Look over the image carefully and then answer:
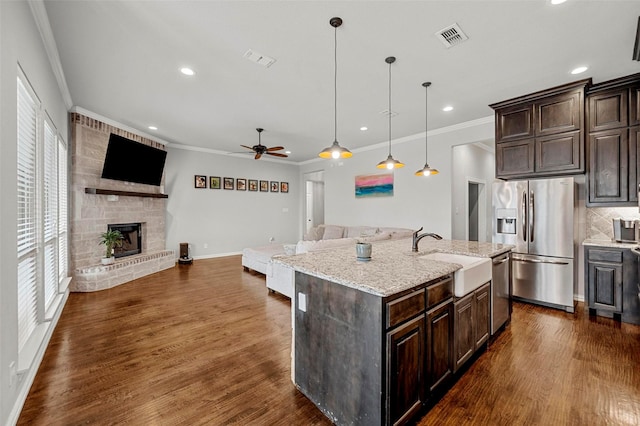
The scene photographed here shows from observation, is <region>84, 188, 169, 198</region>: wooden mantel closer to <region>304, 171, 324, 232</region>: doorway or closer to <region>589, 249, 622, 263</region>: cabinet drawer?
<region>304, 171, 324, 232</region>: doorway

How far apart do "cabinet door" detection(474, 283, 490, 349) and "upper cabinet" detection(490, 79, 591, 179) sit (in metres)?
2.42

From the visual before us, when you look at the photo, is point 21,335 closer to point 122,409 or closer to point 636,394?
point 122,409

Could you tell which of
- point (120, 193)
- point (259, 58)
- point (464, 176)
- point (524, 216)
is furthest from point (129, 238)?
point (464, 176)

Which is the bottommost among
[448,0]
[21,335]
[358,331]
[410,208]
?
[21,335]

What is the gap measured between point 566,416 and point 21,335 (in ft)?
13.5

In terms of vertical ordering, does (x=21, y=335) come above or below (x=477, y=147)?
below

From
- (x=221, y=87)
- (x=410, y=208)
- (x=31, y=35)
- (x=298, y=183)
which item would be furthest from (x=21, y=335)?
(x=298, y=183)

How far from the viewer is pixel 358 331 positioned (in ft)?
5.25

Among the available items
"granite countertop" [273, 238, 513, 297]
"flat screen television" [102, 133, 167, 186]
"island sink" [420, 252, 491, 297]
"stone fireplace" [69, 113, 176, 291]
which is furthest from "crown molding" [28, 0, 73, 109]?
"island sink" [420, 252, 491, 297]

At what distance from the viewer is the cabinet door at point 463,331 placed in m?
2.10

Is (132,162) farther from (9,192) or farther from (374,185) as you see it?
(374,185)

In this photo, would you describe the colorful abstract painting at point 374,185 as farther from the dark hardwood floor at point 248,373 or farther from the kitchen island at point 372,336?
the kitchen island at point 372,336

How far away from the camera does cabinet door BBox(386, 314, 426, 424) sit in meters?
1.52

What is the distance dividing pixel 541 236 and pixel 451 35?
3.02 m
